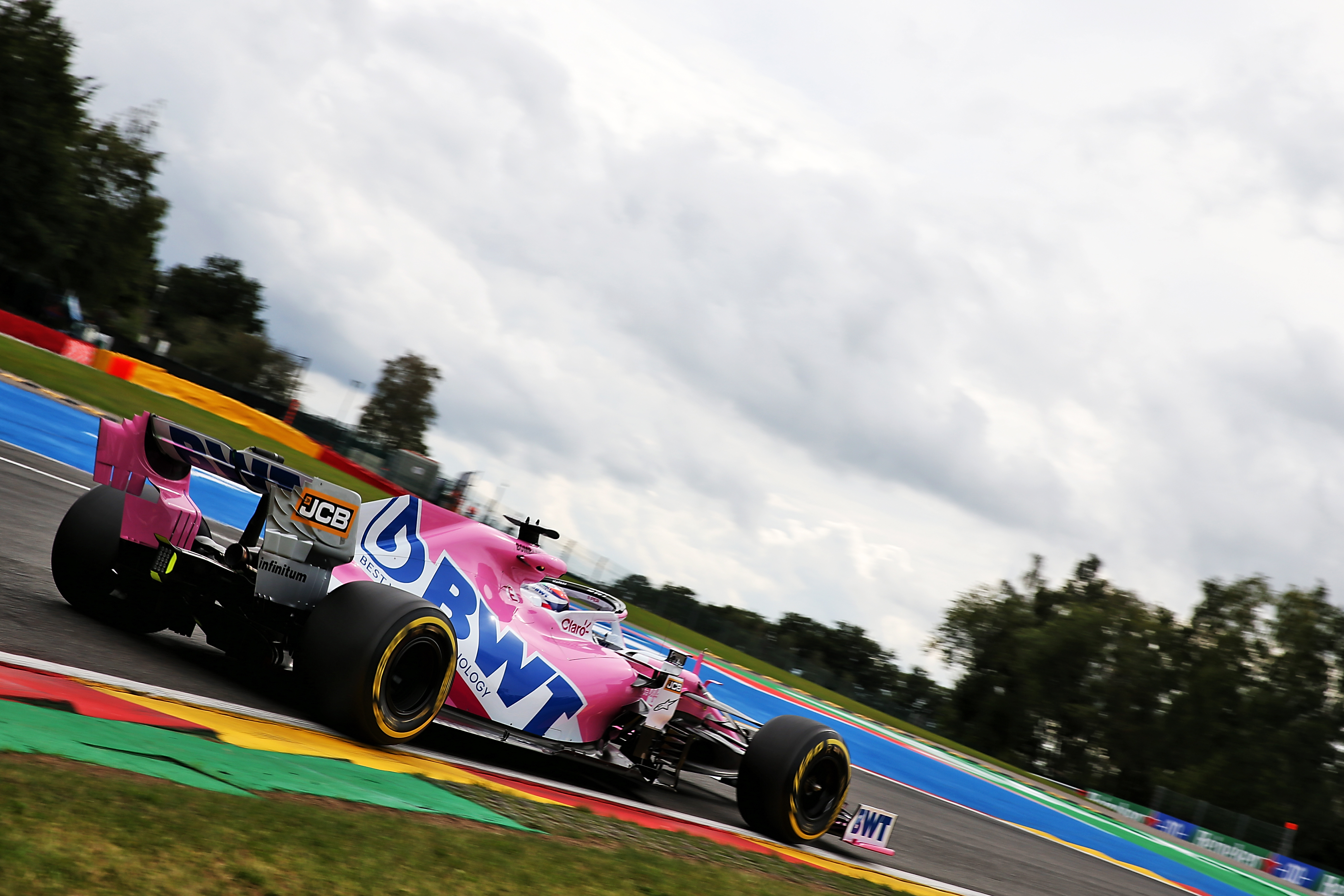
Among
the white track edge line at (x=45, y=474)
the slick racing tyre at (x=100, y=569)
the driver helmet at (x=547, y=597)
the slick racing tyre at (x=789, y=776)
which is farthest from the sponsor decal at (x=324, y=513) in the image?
the white track edge line at (x=45, y=474)

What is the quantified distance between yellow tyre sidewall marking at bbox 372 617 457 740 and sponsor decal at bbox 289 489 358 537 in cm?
69

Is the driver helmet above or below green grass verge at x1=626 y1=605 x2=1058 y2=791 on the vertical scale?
above

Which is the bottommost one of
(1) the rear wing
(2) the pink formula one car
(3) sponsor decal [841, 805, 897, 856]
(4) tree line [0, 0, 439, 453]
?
(3) sponsor decal [841, 805, 897, 856]

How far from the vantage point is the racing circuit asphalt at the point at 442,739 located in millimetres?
6250

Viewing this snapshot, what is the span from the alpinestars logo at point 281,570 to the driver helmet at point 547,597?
1.56m

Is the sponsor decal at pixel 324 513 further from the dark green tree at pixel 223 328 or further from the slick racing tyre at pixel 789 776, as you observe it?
the dark green tree at pixel 223 328

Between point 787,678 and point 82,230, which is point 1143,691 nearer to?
point 787,678

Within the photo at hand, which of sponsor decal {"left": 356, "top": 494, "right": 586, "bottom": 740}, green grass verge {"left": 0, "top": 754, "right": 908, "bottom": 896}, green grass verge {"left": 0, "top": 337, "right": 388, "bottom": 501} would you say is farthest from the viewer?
green grass verge {"left": 0, "top": 337, "right": 388, "bottom": 501}

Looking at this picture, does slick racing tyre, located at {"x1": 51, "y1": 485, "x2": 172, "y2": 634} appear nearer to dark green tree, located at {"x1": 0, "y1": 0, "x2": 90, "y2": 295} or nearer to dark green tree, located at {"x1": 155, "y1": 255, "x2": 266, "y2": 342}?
dark green tree, located at {"x1": 0, "y1": 0, "x2": 90, "y2": 295}

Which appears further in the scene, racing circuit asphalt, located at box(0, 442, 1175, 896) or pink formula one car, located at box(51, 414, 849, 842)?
racing circuit asphalt, located at box(0, 442, 1175, 896)

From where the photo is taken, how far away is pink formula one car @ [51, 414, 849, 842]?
596 cm

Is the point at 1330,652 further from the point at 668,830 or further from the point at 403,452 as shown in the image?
the point at 668,830

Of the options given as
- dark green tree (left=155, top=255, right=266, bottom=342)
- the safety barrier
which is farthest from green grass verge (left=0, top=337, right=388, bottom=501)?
dark green tree (left=155, top=255, right=266, bottom=342)

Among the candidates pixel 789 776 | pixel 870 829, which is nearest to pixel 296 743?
pixel 789 776
